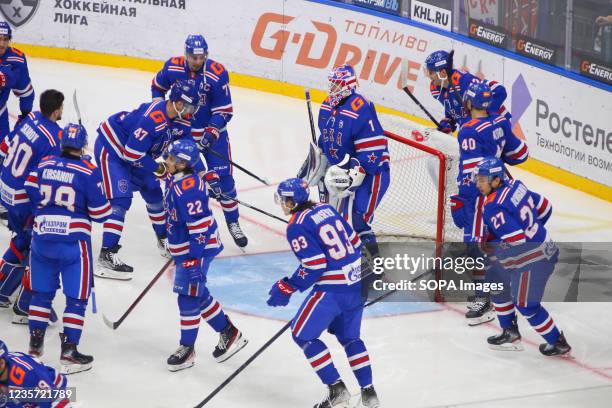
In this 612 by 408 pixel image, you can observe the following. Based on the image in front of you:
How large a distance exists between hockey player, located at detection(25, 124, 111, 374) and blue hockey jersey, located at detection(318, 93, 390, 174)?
5.87 ft

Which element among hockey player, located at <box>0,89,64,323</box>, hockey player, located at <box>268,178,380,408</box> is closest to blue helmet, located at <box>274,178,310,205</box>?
hockey player, located at <box>268,178,380,408</box>

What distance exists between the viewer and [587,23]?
955cm

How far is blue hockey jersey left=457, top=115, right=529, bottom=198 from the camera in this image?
7.20 meters

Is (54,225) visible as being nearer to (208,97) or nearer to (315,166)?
(315,166)

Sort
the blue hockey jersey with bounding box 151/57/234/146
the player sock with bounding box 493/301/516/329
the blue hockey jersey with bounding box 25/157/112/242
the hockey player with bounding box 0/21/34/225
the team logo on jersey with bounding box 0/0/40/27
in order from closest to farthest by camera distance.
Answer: the blue hockey jersey with bounding box 25/157/112/242
the player sock with bounding box 493/301/516/329
the blue hockey jersey with bounding box 151/57/234/146
the hockey player with bounding box 0/21/34/225
the team logo on jersey with bounding box 0/0/40/27

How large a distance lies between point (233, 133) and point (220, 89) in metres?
2.75

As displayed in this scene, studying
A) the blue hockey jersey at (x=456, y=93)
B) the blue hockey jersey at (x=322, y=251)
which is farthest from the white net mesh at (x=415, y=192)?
the blue hockey jersey at (x=322, y=251)

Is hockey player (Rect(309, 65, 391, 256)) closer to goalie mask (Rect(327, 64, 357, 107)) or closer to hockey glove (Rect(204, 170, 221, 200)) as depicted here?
goalie mask (Rect(327, 64, 357, 107))

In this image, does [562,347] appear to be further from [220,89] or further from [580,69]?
[580,69]

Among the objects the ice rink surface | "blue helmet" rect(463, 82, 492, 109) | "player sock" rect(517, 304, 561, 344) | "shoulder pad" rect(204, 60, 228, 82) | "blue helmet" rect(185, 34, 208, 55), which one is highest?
"blue helmet" rect(185, 34, 208, 55)

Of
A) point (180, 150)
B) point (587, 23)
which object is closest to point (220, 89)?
point (180, 150)

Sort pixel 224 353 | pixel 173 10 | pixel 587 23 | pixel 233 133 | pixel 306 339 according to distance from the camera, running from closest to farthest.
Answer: pixel 306 339
pixel 224 353
pixel 587 23
pixel 233 133
pixel 173 10

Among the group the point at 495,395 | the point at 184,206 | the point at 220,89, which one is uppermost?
the point at 220,89

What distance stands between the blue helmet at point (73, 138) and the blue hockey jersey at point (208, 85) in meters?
1.91
